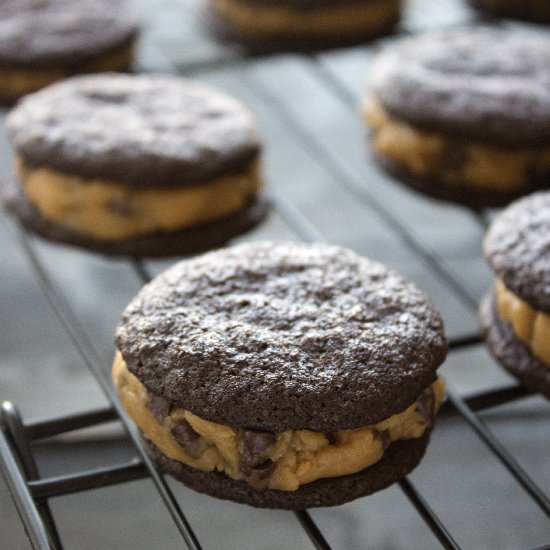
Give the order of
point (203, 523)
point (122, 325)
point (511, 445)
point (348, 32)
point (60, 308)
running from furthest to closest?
point (348, 32), point (511, 445), point (203, 523), point (60, 308), point (122, 325)

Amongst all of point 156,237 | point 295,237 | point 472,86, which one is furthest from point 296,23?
point 156,237

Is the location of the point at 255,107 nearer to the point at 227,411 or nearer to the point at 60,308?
the point at 60,308

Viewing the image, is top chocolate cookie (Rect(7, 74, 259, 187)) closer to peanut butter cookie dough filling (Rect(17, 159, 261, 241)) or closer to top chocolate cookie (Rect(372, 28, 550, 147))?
peanut butter cookie dough filling (Rect(17, 159, 261, 241))

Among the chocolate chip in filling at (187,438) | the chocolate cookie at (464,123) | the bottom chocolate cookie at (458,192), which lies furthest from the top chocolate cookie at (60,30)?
the chocolate chip in filling at (187,438)

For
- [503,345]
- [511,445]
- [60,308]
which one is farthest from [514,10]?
[60,308]

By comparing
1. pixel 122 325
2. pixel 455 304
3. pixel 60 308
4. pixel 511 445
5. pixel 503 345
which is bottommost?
pixel 511 445

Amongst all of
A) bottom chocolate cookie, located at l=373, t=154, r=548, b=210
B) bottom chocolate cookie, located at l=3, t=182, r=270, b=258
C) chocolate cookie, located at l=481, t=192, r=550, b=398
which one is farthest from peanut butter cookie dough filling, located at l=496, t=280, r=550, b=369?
bottom chocolate cookie, located at l=3, t=182, r=270, b=258
